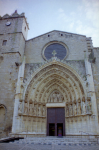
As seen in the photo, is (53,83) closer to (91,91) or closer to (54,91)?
(54,91)

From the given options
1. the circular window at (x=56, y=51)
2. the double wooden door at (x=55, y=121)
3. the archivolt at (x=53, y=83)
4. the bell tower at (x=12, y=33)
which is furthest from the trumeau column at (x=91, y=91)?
the bell tower at (x=12, y=33)

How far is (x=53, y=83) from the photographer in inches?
480

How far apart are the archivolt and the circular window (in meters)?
2.43

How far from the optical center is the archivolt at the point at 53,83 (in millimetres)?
10953

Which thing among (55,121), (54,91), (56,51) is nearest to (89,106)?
(55,121)

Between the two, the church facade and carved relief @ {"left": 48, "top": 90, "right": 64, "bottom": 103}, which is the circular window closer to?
the church facade

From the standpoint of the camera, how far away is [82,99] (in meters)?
10.1

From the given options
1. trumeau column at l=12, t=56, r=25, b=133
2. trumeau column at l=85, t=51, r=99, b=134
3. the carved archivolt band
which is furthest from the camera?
the carved archivolt band

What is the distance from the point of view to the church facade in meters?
9.91

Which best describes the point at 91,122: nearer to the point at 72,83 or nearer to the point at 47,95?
the point at 72,83

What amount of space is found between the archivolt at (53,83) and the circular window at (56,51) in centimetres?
243

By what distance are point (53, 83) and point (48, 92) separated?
2.96ft

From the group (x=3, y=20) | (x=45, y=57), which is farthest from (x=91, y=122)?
(x=3, y=20)

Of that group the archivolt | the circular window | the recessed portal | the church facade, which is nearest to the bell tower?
the church facade
